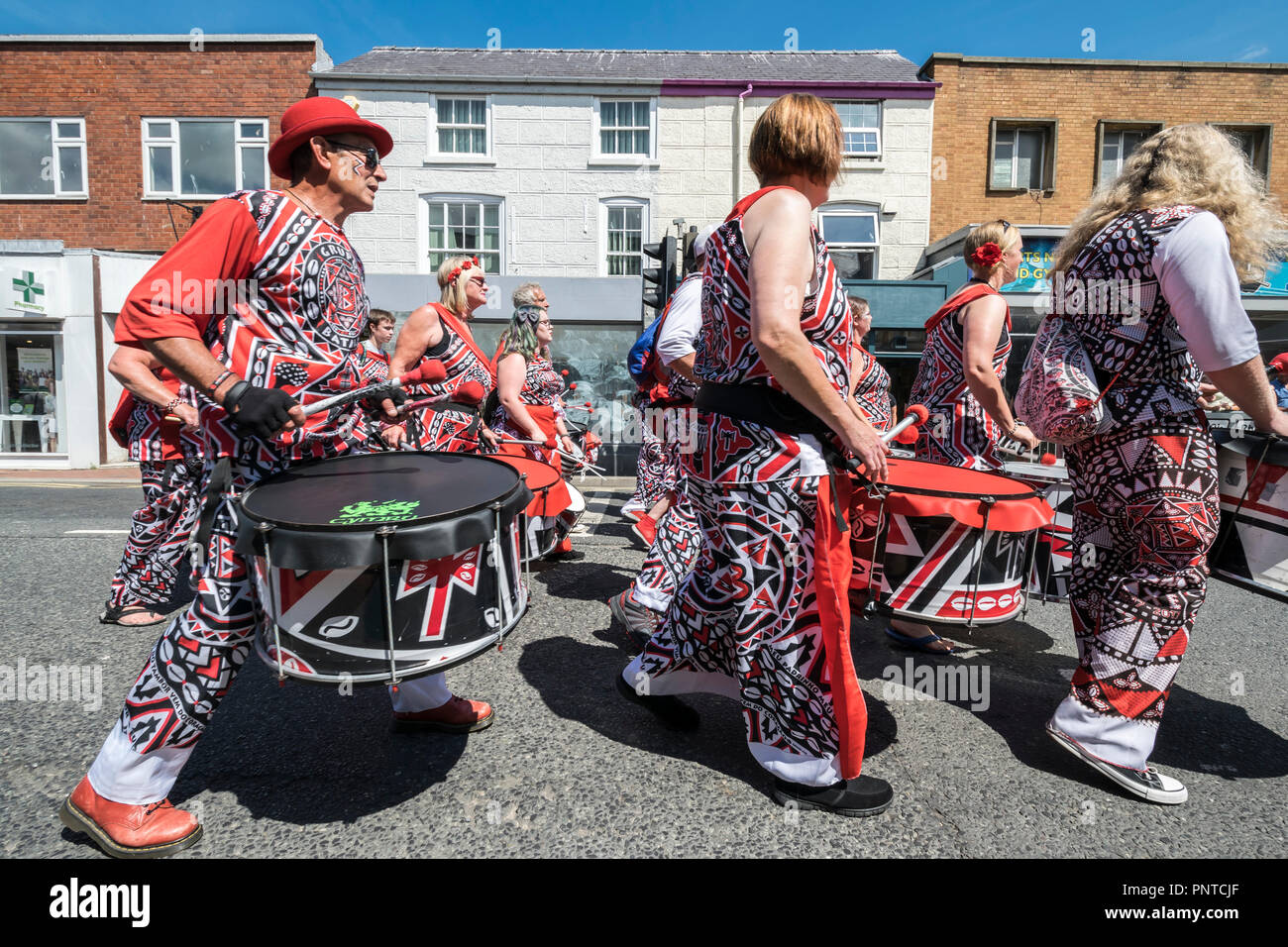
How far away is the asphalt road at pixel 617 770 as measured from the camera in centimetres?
203

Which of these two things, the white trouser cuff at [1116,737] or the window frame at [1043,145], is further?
the window frame at [1043,145]

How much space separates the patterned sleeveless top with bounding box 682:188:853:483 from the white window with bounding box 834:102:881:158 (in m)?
15.1

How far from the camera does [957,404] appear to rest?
3408 mm

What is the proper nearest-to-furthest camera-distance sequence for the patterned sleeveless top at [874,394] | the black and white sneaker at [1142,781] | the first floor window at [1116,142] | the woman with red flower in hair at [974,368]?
the black and white sneaker at [1142,781], the woman with red flower in hair at [974,368], the patterned sleeveless top at [874,394], the first floor window at [1116,142]

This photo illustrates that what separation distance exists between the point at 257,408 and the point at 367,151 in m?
0.91

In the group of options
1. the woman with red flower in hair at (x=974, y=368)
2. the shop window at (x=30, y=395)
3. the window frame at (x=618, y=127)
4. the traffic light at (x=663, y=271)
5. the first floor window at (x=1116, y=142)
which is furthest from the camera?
the first floor window at (x=1116, y=142)

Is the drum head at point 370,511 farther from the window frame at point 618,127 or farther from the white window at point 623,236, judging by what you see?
the window frame at point 618,127

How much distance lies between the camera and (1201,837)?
209 centimetres

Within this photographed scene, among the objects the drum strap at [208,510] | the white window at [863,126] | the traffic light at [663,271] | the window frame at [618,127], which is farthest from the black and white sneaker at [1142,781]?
the white window at [863,126]

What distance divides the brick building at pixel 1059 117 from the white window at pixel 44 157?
1821cm

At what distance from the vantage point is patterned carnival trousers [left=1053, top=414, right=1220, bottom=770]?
7.26 feet

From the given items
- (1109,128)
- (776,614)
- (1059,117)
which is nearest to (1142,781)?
(776,614)

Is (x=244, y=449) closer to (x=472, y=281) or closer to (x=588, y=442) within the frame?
(x=472, y=281)

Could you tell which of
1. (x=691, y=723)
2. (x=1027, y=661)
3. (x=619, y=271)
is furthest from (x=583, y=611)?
(x=619, y=271)
